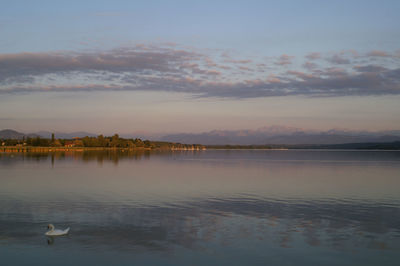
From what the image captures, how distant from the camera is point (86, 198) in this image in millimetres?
29281

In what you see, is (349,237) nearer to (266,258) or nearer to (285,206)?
(266,258)

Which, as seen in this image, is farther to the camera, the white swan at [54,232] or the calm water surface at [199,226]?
the white swan at [54,232]

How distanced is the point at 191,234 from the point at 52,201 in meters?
13.7

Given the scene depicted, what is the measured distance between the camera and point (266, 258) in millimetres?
15258

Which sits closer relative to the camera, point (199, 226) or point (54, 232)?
point (54, 232)

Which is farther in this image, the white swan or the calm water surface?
the white swan

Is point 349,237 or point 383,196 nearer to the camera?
point 349,237

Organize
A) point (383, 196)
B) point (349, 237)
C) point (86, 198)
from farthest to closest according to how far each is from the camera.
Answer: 1. point (383, 196)
2. point (86, 198)
3. point (349, 237)

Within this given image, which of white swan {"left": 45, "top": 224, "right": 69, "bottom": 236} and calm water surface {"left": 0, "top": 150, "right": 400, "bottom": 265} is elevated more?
white swan {"left": 45, "top": 224, "right": 69, "bottom": 236}

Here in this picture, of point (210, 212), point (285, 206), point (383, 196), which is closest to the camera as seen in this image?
point (210, 212)

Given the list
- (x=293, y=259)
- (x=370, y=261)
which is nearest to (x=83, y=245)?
(x=293, y=259)

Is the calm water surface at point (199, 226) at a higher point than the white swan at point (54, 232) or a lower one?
lower

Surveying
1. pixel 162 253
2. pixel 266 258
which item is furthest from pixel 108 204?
pixel 266 258

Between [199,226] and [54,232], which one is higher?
[54,232]
